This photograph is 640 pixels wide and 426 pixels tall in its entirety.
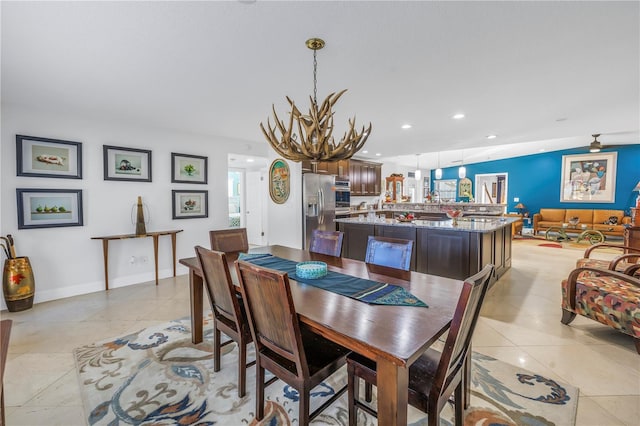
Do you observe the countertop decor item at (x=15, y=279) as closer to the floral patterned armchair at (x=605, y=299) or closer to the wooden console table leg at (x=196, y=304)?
the wooden console table leg at (x=196, y=304)

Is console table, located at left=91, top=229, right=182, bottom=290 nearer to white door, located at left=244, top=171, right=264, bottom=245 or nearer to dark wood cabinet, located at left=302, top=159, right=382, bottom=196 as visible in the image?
white door, located at left=244, top=171, right=264, bottom=245

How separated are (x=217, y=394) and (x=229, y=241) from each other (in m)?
1.49

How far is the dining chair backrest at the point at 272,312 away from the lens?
1335 millimetres

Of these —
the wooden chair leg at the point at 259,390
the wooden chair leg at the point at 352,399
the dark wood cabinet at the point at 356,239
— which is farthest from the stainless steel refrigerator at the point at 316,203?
the wooden chair leg at the point at 352,399

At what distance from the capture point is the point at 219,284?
1884 millimetres

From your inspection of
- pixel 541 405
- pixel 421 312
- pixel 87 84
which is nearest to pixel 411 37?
pixel 421 312

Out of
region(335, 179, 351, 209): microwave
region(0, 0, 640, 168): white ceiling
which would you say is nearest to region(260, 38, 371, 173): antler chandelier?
region(0, 0, 640, 168): white ceiling

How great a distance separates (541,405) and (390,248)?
4.40 feet

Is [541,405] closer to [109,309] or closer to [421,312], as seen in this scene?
[421,312]

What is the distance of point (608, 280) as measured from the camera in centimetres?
273

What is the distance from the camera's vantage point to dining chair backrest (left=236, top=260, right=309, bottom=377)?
133cm

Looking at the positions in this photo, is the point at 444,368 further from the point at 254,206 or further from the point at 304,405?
the point at 254,206

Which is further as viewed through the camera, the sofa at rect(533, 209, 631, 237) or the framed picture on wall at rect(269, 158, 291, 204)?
the sofa at rect(533, 209, 631, 237)

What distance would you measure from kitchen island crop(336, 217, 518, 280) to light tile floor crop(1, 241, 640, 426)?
0.47 meters
